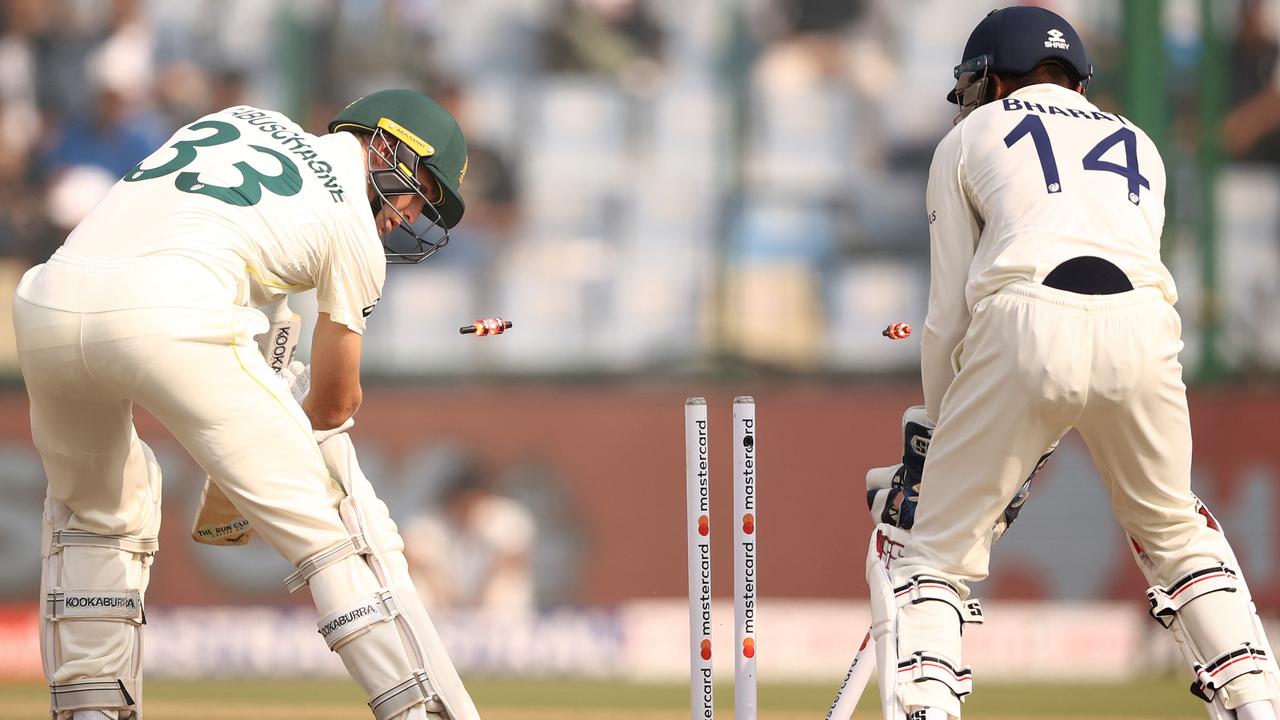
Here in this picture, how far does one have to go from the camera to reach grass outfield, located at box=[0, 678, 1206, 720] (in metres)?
5.80

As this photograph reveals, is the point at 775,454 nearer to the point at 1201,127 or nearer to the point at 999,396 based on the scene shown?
the point at 1201,127

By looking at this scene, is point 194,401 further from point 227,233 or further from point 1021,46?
point 1021,46

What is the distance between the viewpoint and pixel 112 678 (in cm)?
336

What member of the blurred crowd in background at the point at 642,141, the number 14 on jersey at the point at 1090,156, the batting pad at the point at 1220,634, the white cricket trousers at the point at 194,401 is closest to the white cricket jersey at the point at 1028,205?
the number 14 on jersey at the point at 1090,156

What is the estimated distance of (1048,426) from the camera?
3.19 m

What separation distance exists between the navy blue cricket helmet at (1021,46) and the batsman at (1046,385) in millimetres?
150

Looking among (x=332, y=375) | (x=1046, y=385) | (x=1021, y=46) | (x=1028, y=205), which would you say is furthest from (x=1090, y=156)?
(x=332, y=375)

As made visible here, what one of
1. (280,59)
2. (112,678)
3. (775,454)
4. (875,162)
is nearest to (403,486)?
(775,454)

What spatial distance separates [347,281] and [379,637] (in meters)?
0.77

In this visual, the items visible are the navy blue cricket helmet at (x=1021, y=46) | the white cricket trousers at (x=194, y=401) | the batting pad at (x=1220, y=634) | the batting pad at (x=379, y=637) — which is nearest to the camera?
the white cricket trousers at (x=194, y=401)

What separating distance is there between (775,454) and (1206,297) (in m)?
2.60

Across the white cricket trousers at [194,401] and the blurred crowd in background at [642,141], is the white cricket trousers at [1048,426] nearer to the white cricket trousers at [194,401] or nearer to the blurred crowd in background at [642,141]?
the white cricket trousers at [194,401]

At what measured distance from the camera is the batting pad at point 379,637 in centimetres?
312

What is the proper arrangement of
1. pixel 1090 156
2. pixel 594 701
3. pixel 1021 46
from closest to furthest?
pixel 1090 156
pixel 1021 46
pixel 594 701
